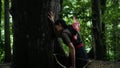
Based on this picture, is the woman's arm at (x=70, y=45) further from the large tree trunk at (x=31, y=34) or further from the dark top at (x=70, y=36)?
the large tree trunk at (x=31, y=34)

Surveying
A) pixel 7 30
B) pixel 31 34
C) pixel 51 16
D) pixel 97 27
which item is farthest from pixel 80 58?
pixel 7 30

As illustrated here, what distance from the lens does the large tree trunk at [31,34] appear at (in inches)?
200

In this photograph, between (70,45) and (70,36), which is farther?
(70,36)

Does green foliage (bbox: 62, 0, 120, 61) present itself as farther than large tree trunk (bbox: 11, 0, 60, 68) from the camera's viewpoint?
Yes

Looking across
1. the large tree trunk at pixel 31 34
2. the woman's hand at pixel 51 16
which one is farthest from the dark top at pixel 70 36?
the large tree trunk at pixel 31 34

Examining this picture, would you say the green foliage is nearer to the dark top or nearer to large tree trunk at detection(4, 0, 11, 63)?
large tree trunk at detection(4, 0, 11, 63)

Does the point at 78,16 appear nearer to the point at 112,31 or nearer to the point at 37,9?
the point at 112,31

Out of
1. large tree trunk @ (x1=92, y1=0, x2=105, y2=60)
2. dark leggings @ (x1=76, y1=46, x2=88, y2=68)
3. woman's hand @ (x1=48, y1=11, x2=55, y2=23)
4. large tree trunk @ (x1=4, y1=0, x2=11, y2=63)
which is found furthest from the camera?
large tree trunk @ (x1=4, y1=0, x2=11, y2=63)

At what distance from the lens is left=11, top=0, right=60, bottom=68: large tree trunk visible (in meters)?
5.09

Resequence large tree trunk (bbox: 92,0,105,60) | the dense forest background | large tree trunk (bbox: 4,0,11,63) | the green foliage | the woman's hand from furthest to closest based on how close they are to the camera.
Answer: the green foliage
large tree trunk (bbox: 4,0,11,63)
the dense forest background
large tree trunk (bbox: 92,0,105,60)
the woman's hand

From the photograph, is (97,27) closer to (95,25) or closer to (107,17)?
(95,25)

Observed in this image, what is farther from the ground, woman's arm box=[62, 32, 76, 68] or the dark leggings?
woman's arm box=[62, 32, 76, 68]

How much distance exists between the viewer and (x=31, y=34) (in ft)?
16.8

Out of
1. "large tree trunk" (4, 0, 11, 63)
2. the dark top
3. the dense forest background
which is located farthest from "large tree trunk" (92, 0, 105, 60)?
the dark top
